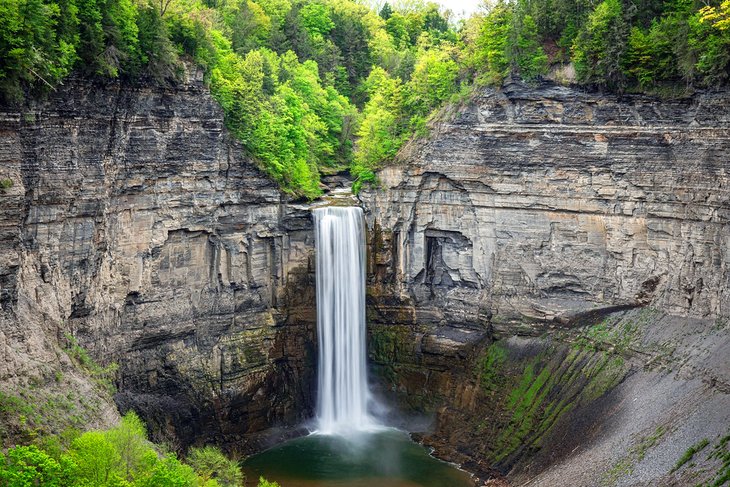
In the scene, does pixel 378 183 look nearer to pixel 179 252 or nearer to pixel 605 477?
pixel 179 252

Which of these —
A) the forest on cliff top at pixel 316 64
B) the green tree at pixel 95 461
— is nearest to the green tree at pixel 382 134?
the forest on cliff top at pixel 316 64

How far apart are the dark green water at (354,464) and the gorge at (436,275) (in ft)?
5.08

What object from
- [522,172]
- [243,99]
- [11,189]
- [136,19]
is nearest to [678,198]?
[522,172]

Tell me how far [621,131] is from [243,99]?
20208 millimetres

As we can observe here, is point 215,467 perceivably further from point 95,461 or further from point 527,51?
point 527,51

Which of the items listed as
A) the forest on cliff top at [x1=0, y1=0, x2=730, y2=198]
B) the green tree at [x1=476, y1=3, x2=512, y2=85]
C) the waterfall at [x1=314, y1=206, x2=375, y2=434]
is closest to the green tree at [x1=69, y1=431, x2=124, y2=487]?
the forest on cliff top at [x1=0, y1=0, x2=730, y2=198]

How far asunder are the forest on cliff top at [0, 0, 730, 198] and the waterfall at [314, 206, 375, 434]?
2.69m

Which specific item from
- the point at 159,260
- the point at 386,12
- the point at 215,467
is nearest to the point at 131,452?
the point at 215,467

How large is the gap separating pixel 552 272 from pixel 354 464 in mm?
14620

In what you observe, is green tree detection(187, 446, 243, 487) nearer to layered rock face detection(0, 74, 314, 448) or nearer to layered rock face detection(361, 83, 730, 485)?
layered rock face detection(0, 74, 314, 448)

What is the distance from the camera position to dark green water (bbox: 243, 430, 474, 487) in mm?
49438

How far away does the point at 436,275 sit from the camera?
58.3 meters

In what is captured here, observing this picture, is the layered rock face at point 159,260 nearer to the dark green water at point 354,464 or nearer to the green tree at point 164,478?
the dark green water at point 354,464

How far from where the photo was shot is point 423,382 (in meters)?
58.0
